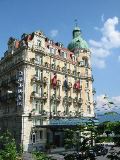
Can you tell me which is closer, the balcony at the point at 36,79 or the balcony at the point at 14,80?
the balcony at the point at 36,79

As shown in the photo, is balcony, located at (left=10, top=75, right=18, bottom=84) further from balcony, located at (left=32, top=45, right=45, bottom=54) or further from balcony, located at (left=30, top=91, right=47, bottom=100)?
balcony, located at (left=32, top=45, right=45, bottom=54)

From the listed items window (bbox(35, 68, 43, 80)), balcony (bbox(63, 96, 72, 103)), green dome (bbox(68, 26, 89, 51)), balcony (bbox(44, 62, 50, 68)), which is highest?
green dome (bbox(68, 26, 89, 51))

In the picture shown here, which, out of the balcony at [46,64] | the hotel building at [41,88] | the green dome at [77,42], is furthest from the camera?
the green dome at [77,42]

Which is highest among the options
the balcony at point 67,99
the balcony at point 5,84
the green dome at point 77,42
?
the green dome at point 77,42

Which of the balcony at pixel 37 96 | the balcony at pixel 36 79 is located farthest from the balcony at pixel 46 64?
the balcony at pixel 37 96

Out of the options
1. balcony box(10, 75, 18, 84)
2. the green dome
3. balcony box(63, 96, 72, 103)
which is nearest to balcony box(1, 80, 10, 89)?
balcony box(10, 75, 18, 84)

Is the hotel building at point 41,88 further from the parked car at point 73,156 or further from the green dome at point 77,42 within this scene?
the parked car at point 73,156

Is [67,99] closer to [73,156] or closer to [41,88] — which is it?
[41,88]

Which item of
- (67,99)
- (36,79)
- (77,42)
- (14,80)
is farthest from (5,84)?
(77,42)

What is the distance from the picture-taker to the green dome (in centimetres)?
7231

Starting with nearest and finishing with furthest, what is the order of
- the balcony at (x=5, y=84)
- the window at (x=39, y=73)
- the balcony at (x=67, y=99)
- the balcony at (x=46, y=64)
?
the window at (x=39, y=73), the balcony at (x=46, y=64), the balcony at (x=5, y=84), the balcony at (x=67, y=99)

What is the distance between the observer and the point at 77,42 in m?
72.8

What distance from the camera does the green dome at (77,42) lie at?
7231cm

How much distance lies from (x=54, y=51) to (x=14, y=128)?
21.1 metres
